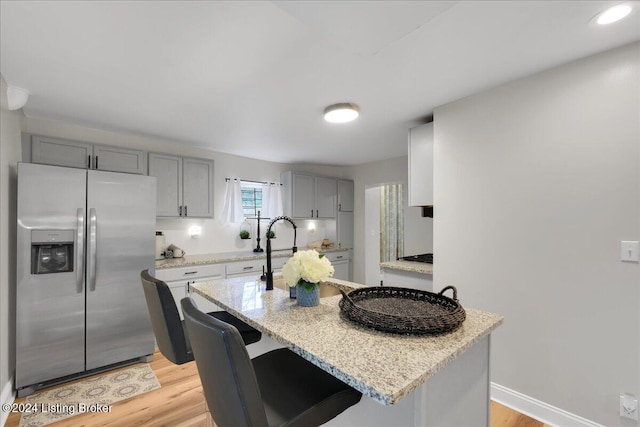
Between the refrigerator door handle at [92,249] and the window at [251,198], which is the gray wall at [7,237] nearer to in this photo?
the refrigerator door handle at [92,249]

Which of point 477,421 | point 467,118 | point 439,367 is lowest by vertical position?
point 477,421

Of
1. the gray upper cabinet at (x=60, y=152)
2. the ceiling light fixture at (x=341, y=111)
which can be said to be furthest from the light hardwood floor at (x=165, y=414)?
the ceiling light fixture at (x=341, y=111)

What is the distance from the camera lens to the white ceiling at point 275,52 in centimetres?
134

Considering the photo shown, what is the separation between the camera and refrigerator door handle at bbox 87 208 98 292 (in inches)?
98.6

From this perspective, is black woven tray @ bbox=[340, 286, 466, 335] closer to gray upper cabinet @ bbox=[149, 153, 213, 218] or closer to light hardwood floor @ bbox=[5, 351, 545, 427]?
light hardwood floor @ bbox=[5, 351, 545, 427]

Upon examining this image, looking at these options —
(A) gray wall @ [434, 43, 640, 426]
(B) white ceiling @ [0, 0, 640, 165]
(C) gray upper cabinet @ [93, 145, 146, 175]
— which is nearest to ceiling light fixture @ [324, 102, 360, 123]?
(B) white ceiling @ [0, 0, 640, 165]

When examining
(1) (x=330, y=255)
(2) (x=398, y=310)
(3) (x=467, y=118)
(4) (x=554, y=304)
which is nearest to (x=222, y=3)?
(2) (x=398, y=310)

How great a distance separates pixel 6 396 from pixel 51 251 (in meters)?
1.06

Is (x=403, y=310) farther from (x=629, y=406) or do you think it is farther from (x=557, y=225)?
(x=629, y=406)

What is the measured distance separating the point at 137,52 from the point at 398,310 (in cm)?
201

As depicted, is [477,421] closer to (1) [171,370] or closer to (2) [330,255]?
(1) [171,370]

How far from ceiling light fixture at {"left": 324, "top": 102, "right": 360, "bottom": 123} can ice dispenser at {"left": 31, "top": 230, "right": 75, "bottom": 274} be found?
7.93ft

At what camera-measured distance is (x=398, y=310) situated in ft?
4.10

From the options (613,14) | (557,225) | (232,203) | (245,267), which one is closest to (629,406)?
(557,225)
